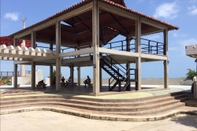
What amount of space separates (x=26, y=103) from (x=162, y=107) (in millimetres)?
6910

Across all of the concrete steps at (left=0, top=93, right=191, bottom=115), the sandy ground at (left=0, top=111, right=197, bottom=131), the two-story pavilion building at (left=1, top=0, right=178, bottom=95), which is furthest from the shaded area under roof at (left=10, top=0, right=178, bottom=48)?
the sandy ground at (left=0, top=111, right=197, bottom=131)

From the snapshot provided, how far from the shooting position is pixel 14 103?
33.0 feet

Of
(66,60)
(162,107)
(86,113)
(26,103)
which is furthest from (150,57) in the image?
(26,103)

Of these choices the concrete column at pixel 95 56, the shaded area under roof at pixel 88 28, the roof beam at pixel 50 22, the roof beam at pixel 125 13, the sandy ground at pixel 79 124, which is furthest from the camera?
the shaded area under roof at pixel 88 28

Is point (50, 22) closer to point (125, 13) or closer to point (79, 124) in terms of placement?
point (125, 13)

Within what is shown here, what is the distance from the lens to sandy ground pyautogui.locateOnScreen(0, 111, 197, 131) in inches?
258

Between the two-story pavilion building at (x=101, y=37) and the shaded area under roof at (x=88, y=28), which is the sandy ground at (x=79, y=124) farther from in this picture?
the shaded area under roof at (x=88, y=28)

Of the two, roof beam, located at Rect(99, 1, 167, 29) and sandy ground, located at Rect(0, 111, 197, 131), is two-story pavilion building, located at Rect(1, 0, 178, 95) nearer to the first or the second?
roof beam, located at Rect(99, 1, 167, 29)

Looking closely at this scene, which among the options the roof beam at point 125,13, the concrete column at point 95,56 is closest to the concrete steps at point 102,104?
the concrete column at point 95,56

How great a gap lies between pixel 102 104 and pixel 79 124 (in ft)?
6.79

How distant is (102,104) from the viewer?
29.7ft

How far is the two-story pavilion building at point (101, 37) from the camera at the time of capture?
1123 cm

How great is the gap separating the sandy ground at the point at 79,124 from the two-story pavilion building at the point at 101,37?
10.9 ft

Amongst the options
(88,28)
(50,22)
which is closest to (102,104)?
(50,22)
